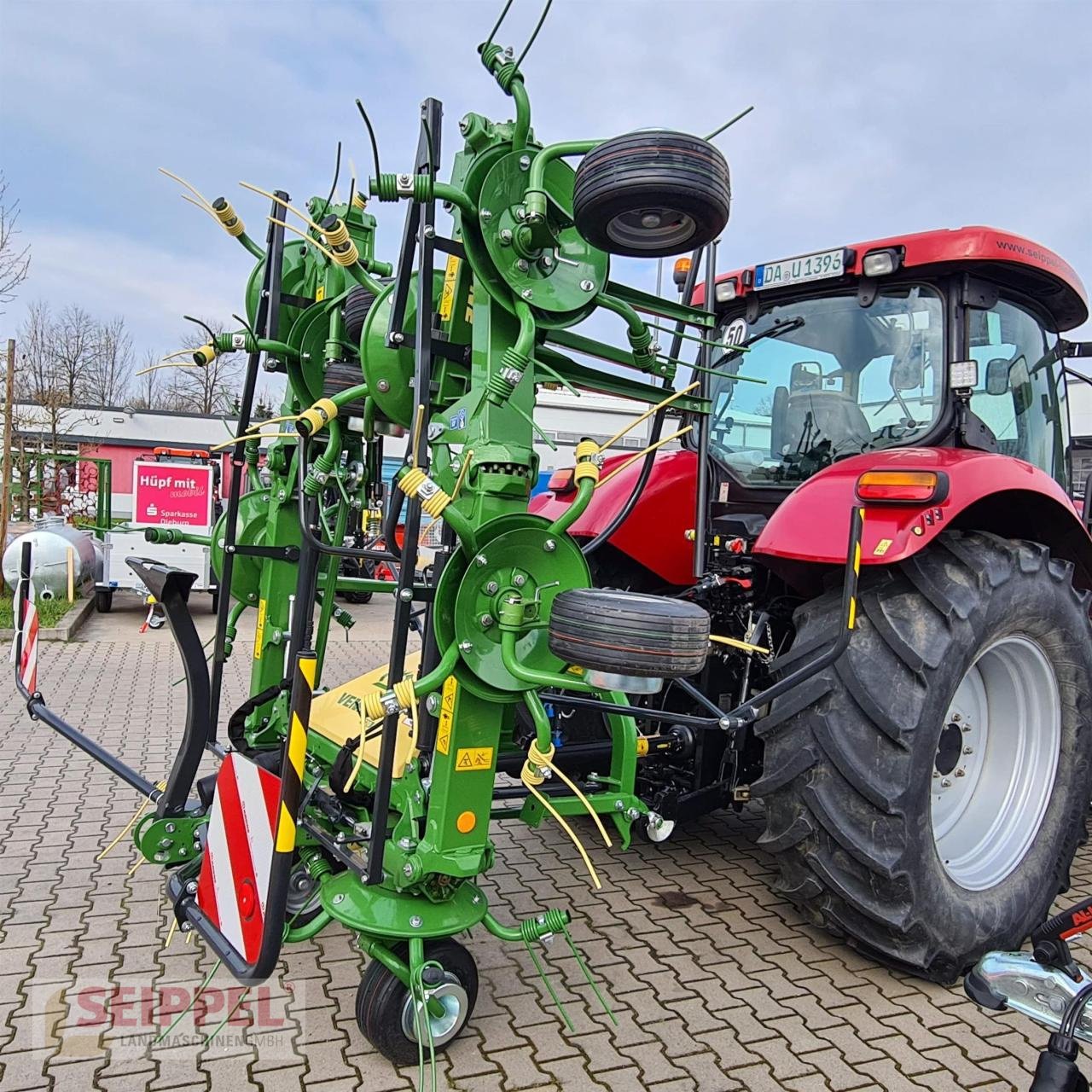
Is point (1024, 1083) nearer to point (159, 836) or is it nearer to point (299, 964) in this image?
point (299, 964)

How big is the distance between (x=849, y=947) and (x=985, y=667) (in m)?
1.05

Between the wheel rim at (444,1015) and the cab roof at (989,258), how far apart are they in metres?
2.31

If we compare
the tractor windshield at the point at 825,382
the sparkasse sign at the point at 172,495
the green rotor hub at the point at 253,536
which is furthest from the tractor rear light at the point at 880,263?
the sparkasse sign at the point at 172,495

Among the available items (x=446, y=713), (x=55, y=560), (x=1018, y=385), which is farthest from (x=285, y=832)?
(x=55, y=560)

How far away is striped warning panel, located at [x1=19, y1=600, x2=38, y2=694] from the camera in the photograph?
3.09 meters

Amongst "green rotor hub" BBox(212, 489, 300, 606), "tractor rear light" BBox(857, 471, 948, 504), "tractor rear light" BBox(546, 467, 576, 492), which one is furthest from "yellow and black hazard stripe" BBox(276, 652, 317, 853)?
"tractor rear light" BBox(546, 467, 576, 492)

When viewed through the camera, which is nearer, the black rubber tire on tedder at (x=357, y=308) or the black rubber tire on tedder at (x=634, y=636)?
the black rubber tire on tedder at (x=634, y=636)

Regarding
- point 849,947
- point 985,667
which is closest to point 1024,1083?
point 849,947

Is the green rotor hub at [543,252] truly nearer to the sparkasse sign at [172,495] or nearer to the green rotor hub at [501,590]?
the green rotor hub at [501,590]

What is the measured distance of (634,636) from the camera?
1.85 meters

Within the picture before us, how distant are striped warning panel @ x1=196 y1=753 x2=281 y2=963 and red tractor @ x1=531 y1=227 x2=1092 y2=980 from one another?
105 cm

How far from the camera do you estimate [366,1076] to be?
2199 millimetres

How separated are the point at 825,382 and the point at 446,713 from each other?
2.09 meters

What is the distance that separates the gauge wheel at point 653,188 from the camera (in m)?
1.92
